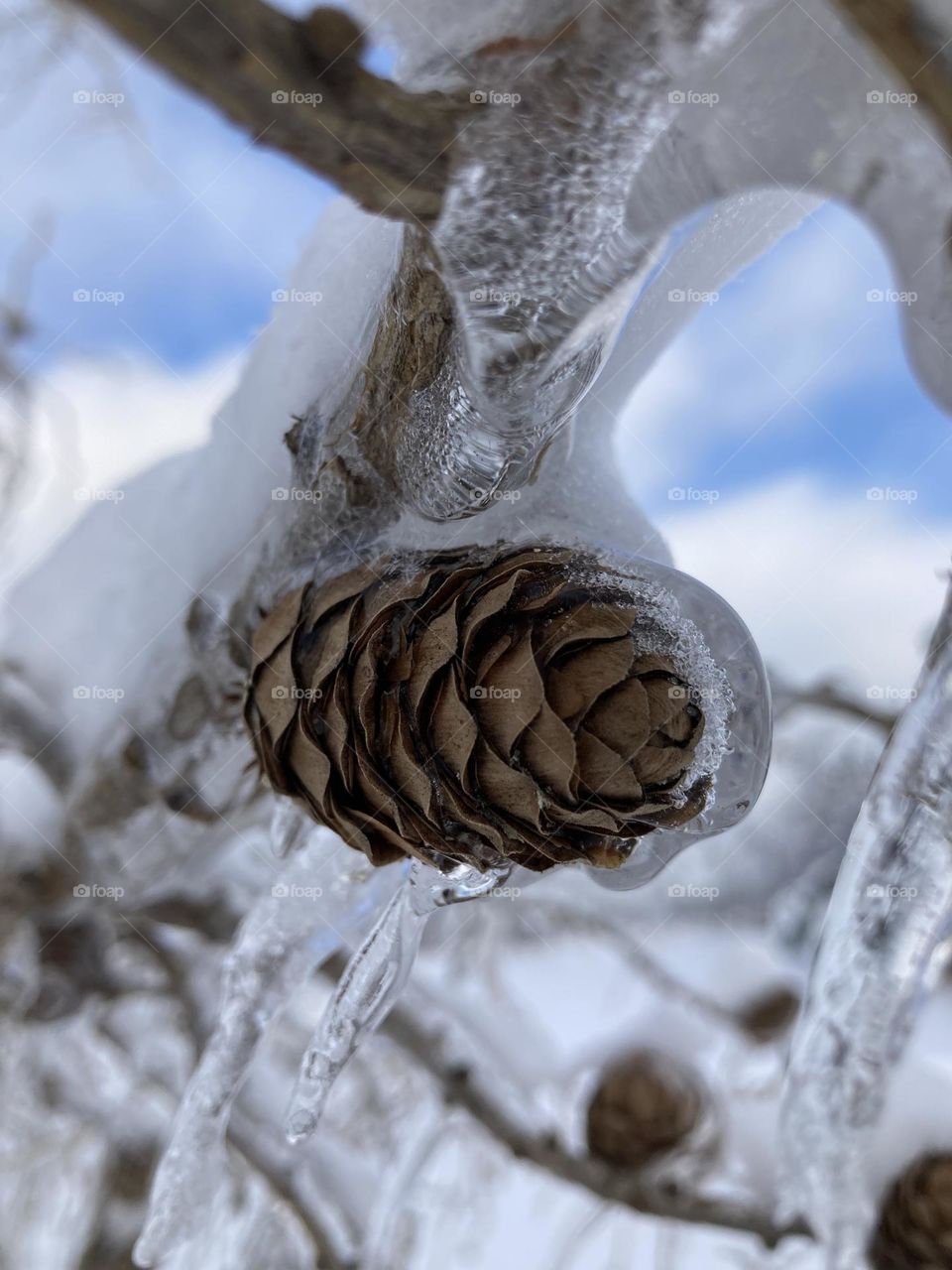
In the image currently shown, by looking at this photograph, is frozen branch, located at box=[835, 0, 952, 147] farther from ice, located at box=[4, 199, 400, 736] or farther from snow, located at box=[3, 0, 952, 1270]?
ice, located at box=[4, 199, 400, 736]

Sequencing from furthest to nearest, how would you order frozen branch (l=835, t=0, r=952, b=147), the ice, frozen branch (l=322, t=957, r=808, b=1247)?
frozen branch (l=322, t=957, r=808, b=1247), the ice, frozen branch (l=835, t=0, r=952, b=147)

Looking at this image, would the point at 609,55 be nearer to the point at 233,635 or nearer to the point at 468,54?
the point at 468,54

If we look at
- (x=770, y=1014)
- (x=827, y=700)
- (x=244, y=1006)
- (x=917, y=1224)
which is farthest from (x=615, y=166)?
(x=770, y=1014)

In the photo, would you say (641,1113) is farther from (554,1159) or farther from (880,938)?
(880,938)

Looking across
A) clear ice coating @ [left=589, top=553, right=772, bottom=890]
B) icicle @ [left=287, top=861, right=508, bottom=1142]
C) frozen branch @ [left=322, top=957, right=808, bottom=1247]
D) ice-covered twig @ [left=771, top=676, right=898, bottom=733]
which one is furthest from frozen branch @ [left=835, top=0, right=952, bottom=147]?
frozen branch @ [left=322, top=957, right=808, bottom=1247]

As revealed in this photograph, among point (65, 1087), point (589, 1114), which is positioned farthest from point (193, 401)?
point (589, 1114)
